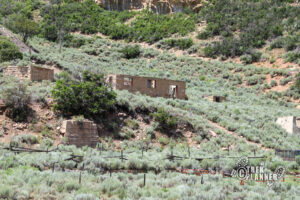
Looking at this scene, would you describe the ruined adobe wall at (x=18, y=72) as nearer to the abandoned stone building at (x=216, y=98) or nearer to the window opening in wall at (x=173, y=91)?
the window opening in wall at (x=173, y=91)

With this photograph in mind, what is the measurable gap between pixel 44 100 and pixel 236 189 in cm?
1229

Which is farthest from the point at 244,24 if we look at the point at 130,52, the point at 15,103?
the point at 15,103

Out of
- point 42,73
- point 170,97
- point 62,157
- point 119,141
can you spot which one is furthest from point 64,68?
point 62,157

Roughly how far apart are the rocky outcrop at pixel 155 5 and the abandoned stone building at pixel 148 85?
40.5m

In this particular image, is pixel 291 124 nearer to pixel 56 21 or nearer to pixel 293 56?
pixel 293 56

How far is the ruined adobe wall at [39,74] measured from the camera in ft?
65.8

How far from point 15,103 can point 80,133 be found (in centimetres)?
375

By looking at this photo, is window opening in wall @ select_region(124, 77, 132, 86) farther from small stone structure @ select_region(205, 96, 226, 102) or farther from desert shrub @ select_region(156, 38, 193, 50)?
desert shrub @ select_region(156, 38, 193, 50)

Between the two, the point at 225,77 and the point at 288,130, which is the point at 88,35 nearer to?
the point at 225,77

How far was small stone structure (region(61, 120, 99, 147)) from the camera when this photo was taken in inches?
581

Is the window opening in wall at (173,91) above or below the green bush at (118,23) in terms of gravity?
below

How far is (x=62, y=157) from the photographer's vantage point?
34.3 feet

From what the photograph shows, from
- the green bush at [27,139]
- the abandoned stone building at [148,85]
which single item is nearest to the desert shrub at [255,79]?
the abandoned stone building at [148,85]

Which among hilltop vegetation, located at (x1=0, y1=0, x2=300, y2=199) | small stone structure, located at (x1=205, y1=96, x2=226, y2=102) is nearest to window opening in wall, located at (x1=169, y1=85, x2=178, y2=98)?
hilltop vegetation, located at (x1=0, y1=0, x2=300, y2=199)
